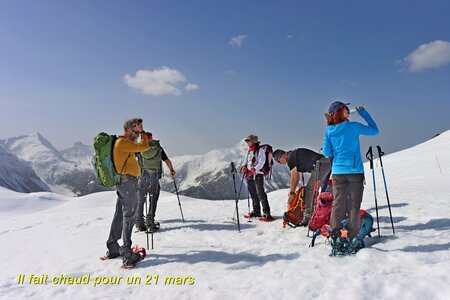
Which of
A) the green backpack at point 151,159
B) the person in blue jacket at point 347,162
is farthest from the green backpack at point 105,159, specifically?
the person in blue jacket at point 347,162

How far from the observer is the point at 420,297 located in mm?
4117

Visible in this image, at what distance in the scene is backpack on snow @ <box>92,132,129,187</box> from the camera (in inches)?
247

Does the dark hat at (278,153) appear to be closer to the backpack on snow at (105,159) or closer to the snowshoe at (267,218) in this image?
the snowshoe at (267,218)

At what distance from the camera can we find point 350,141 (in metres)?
6.20

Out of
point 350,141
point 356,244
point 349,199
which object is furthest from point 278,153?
point 356,244

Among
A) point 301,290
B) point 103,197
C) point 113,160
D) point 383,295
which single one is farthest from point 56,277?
point 103,197

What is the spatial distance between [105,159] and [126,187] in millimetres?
732

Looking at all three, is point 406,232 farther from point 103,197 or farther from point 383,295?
point 103,197

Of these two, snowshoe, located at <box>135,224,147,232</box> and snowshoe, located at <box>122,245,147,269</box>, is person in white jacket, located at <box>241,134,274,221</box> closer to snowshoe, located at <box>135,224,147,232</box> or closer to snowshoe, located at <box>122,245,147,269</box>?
snowshoe, located at <box>135,224,147,232</box>

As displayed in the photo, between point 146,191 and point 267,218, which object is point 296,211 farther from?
point 146,191

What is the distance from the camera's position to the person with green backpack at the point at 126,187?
6344 millimetres

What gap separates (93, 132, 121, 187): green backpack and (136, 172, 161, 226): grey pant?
3.24 meters

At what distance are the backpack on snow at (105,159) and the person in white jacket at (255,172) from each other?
193 inches

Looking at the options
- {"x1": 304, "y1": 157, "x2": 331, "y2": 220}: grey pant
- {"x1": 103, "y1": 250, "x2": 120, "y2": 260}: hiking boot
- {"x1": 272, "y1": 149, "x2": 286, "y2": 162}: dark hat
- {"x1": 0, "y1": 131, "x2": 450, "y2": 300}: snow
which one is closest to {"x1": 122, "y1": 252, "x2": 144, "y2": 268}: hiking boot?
{"x1": 0, "y1": 131, "x2": 450, "y2": 300}: snow
